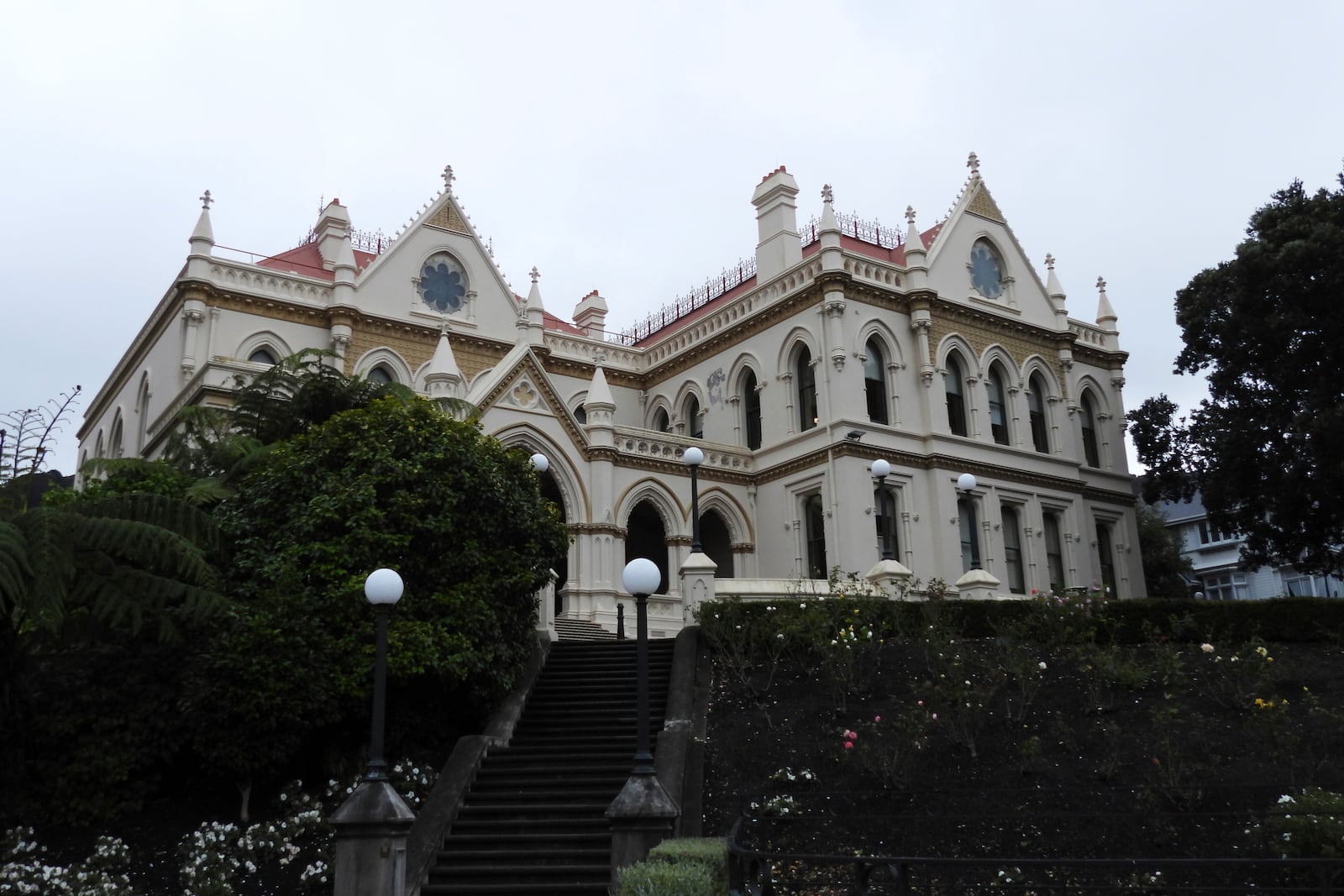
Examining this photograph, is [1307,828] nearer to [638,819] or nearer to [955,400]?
[638,819]

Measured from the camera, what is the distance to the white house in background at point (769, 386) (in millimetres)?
28750

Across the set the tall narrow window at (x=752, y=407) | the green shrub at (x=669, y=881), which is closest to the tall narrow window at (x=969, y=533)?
the tall narrow window at (x=752, y=407)

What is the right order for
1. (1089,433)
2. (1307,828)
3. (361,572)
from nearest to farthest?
(1307,828) → (361,572) → (1089,433)

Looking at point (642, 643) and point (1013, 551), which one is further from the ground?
point (1013, 551)

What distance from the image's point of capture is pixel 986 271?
3425cm

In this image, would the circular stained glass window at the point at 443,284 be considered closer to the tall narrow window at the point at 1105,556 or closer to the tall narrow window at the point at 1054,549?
the tall narrow window at the point at 1054,549

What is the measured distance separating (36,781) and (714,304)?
87.7ft

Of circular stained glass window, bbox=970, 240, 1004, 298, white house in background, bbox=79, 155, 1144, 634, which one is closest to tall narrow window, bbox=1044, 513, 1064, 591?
white house in background, bbox=79, 155, 1144, 634

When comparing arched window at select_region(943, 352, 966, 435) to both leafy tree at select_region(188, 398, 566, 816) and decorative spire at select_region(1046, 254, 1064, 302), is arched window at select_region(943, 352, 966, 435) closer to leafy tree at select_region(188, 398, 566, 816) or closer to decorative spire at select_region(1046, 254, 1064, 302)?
decorative spire at select_region(1046, 254, 1064, 302)

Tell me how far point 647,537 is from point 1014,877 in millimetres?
22017

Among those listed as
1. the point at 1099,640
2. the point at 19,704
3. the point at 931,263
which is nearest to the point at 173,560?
the point at 19,704

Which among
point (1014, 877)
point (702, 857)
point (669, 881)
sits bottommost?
point (1014, 877)

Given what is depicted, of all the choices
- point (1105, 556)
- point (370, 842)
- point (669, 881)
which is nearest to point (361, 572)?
point (370, 842)

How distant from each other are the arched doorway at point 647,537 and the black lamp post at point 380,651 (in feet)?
61.1
